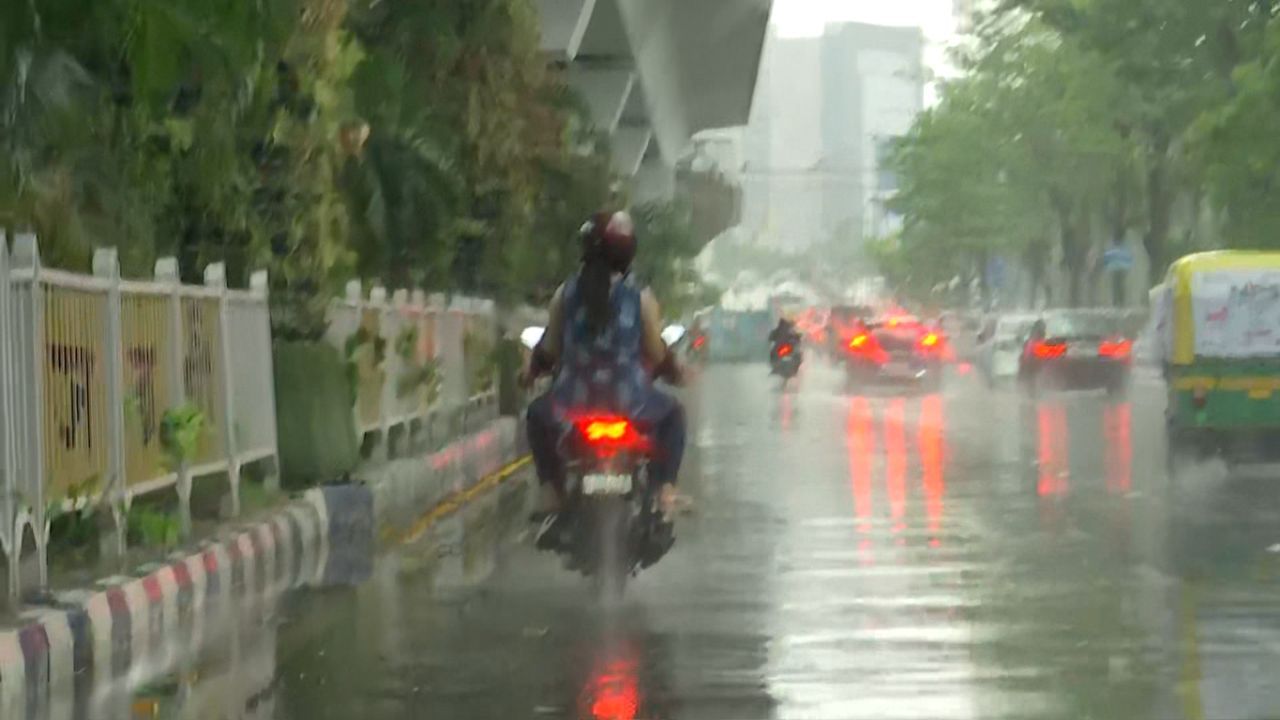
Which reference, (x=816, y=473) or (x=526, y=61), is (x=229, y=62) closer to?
(x=816, y=473)

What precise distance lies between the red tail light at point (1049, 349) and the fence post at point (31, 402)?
35722 mm

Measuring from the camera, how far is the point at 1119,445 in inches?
1072

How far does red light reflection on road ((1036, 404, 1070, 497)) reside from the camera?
815 inches

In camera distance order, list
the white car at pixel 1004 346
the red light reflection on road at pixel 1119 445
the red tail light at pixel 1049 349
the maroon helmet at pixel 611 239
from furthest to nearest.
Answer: the white car at pixel 1004 346 < the red tail light at pixel 1049 349 < the red light reflection on road at pixel 1119 445 < the maroon helmet at pixel 611 239

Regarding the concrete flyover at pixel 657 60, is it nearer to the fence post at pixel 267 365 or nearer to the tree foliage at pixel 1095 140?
the tree foliage at pixel 1095 140

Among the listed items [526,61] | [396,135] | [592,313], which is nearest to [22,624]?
[592,313]

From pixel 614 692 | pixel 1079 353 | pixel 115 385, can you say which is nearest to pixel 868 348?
pixel 1079 353

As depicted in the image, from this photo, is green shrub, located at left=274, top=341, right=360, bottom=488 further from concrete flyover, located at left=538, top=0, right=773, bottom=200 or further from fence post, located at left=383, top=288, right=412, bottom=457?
concrete flyover, located at left=538, top=0, right=773, bottom=200

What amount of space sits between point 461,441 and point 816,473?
12.6ft

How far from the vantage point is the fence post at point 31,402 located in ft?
36.5

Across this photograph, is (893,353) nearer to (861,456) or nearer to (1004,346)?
(1004,346)

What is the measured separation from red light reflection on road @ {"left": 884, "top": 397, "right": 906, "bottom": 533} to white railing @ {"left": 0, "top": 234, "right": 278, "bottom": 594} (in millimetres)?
4462

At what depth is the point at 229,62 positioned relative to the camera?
10.4 meters

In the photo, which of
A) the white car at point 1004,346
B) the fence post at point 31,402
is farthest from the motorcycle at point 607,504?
the white car at point 1004,346
